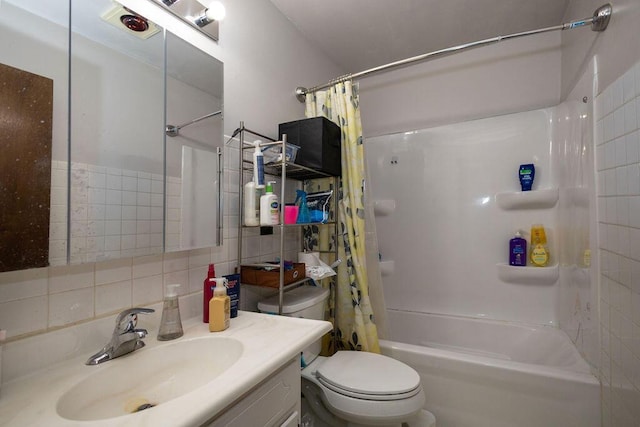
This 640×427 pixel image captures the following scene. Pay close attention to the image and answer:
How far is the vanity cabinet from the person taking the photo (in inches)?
24.4

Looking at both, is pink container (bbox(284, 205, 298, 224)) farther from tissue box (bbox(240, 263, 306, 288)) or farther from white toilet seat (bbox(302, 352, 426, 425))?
white toilet seat (bbox(302, 352, 426, 425))

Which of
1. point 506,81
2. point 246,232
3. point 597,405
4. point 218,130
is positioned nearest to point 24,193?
point 218,130

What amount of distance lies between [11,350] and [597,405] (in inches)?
76.6

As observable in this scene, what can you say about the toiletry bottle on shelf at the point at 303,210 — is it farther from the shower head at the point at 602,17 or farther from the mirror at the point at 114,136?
the shower head at the point at 602,17

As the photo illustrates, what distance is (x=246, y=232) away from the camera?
1351mm

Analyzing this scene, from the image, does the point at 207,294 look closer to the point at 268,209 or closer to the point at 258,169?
the point at 268,209

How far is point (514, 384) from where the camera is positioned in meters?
1.26

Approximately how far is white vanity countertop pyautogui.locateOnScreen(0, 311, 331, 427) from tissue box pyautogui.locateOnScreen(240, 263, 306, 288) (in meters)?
0.26

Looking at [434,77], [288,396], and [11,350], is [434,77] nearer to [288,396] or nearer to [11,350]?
[288,396]

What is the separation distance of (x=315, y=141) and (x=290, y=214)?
40cm

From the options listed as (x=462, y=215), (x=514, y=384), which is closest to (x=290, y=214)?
(x=514, y=384)

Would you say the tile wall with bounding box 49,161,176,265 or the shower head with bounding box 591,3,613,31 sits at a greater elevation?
the shower head with bounding box 591,3,613,31

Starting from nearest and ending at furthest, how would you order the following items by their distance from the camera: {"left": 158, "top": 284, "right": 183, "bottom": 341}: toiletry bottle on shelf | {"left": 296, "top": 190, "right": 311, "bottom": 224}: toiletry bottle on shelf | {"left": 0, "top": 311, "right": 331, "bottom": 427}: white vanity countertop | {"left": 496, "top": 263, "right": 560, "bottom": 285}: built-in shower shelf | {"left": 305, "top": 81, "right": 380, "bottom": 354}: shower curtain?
{"left": 0, "top": 311, "right": 331, "bottom": 427}: white vanity countertop
{"left": 158, "top": 284, "right": 183, "bottom": 341}: toiletry bottle on shelf
{"left": 296, "top": 190, "right": 311, "bottom": 224}: toiletry bottle on shelf
{"left": 305, "top": 81, "right": 380, "bottom": 354}: shower curtain
{"left": 496, "top": 263, "right": 560, "bottom": 285}: built-in shower shelf

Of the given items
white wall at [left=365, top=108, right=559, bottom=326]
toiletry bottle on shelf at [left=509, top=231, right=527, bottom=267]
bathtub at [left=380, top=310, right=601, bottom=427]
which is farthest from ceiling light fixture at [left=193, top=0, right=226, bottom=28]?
toiletry bottle on shelf at [left=509, top=231, right=527, bottom=267]
